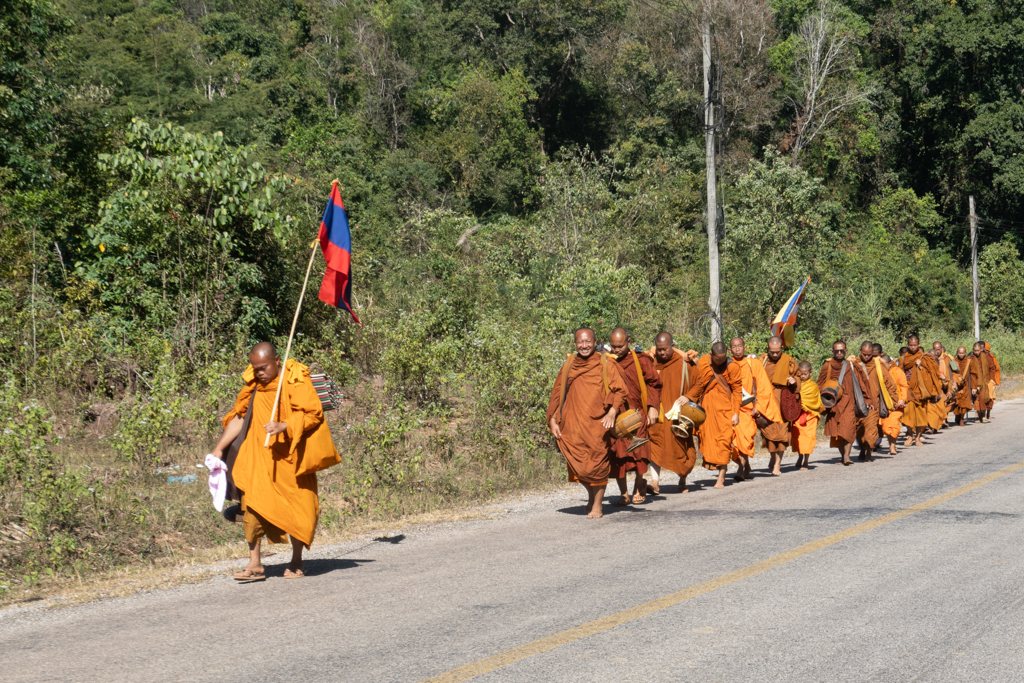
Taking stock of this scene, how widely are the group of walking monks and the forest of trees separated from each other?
6.98ft

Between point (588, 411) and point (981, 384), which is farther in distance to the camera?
point (981, 384)

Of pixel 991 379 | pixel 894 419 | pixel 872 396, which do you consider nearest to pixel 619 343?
pixel 872 396

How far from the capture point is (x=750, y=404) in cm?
1338

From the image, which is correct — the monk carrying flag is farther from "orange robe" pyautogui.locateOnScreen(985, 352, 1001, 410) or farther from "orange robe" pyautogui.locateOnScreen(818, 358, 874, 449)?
"orange robe" pyautogui.locateOnScreen(985, 352, 1001, 410)

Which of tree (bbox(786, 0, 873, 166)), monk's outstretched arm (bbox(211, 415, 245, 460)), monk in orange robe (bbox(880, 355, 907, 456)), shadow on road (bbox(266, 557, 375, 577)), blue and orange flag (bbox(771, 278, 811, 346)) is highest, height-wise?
tree (bbox(786, 0, 873, 166))

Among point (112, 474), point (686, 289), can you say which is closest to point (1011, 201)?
point (686, 289)

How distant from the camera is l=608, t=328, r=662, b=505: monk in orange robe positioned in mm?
10586

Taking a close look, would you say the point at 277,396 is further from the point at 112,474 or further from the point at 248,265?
the point at 248,265

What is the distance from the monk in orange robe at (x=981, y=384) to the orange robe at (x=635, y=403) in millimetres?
13265

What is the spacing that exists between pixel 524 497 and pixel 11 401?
5543 millimetres

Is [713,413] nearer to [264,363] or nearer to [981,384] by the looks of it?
[264,363]

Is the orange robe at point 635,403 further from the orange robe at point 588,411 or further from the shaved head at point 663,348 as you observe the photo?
the shaved head at point 663,348

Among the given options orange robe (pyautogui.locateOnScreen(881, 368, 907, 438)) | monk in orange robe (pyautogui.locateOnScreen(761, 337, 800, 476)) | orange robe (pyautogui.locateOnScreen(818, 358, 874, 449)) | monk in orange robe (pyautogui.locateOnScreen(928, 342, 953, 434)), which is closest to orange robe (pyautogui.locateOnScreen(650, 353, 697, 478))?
monk in orange robe (pyautogui.locateOnScreen(761, 337, 800, 476))

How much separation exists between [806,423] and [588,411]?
6084mm
